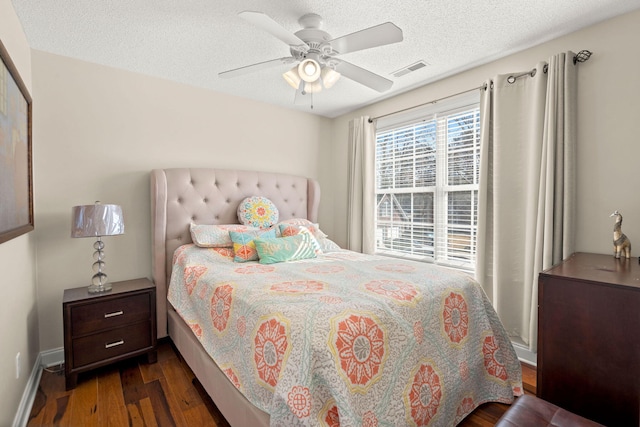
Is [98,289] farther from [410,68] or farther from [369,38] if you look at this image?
[410,68]

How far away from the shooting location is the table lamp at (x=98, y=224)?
204cm

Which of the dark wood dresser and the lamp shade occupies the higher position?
the lamp shade

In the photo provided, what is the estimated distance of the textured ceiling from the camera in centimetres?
176

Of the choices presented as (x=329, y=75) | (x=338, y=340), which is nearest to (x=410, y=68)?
(x=329, y=75)

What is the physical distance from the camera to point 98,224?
2.08 metres

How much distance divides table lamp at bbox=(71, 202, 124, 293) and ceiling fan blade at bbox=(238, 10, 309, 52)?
5.42 feet

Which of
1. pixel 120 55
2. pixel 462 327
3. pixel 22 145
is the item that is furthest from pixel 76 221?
pixel 462 327

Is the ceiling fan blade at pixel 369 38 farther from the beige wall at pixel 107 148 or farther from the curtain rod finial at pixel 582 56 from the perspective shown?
the beige wall at pixel 107 148

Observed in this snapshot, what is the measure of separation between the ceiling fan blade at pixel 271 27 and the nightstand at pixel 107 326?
2032mm

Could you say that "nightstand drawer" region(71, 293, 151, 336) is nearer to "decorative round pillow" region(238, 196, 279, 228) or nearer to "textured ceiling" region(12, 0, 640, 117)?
"decorative round pillow" region(238, 196, 279, 228)

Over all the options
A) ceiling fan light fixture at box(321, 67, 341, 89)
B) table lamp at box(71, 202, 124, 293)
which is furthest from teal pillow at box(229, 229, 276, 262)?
ceiling fan light fixture at box(321, 67, 341, 89)

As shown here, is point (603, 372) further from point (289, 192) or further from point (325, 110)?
point (325, 110)

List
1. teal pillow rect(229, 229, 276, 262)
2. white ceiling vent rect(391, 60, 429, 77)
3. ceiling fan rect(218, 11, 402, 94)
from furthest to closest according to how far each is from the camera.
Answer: white ceiling vent rect(391, 60, 429, 77) < teal pillow rect(229, 229, 276, 262) < ceiling fan rect(218, 11, 402, 94)

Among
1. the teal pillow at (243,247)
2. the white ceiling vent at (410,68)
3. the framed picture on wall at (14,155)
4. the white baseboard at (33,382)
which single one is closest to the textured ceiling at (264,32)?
the white ceiling vent at (410,68)
